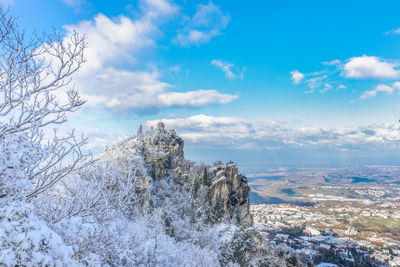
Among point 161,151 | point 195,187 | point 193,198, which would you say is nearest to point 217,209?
point 193,198

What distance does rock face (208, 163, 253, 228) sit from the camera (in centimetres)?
4253

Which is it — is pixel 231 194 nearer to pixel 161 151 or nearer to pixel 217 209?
pixel 217 209

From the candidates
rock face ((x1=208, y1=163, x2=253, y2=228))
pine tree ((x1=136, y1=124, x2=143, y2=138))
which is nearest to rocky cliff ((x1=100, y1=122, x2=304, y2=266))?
rock face ((x1=208, y1=163, x2=253, y2=228))

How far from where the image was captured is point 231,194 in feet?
147

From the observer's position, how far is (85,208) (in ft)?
23.7

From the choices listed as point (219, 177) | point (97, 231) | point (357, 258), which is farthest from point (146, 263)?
point (357, 258)

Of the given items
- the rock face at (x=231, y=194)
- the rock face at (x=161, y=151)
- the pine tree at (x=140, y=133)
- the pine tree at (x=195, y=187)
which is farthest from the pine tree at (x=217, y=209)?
the pine tree at (x=140, y=133)

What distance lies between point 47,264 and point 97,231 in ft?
12.5

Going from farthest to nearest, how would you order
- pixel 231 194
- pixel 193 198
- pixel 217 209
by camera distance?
1. pixel 231 194
2. pixel 193 198
3. pixel 217 209

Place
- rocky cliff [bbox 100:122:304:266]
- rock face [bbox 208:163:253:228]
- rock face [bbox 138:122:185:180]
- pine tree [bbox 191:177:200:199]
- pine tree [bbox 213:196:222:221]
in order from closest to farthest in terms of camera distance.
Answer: rocky cliff [bbox 100:122:304:266] < pine tree [bbox 213:196:222:221] < rock face [bbox 138:122:185:180] < pine tree [bbox 191:177:200:199] < rock face [bbox 208:163:253:228]

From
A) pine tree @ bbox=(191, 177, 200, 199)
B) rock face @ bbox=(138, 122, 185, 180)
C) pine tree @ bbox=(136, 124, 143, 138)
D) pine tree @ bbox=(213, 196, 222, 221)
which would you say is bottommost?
pine tree @ bbox=(213, 196, 222, 221)

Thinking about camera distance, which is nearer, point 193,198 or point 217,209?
point 217,209

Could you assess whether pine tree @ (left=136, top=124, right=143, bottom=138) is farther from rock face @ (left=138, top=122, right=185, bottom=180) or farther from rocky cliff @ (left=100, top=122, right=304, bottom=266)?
rock face @ (left=138, top=122, right=185, bottom=180)

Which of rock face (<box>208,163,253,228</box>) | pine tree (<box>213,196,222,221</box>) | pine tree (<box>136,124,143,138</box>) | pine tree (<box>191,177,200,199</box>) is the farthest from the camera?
pine tree (<box>136,124,143,138</box>)
